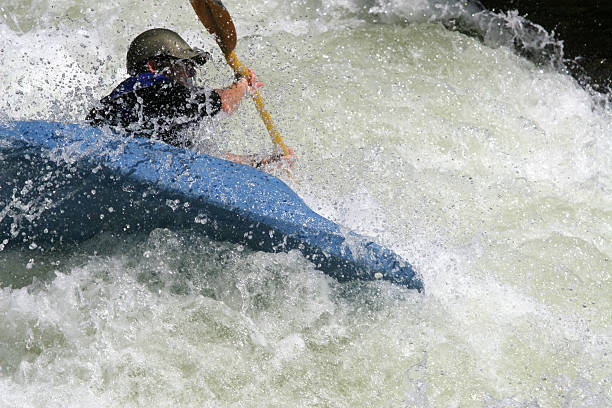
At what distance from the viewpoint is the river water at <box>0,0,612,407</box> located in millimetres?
1574

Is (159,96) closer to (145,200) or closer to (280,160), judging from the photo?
(145,200)

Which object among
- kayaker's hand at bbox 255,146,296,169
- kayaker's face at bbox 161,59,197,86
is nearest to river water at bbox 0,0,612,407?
kayaker's hand at bbox 255,146,296,169

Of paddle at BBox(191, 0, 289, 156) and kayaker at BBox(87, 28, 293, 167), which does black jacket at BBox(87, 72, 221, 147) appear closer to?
kayaker at BBox(87, 28, 293, 167)

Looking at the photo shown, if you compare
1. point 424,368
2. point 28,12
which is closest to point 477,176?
point 424,368

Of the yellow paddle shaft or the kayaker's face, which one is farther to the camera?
the yellow paddle shaft

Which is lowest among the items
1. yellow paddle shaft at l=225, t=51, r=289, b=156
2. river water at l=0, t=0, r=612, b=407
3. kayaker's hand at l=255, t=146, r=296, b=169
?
river water at l=0, t=0, r=612, b=407

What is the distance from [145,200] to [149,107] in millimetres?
282

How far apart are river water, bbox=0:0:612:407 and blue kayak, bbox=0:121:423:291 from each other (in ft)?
0.16

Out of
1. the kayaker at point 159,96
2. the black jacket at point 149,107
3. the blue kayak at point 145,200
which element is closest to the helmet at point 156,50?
the kayaker at point 159,96

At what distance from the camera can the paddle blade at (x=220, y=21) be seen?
2.32 meters

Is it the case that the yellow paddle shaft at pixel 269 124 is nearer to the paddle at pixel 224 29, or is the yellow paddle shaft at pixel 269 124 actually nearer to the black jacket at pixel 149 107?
the paddle at pixel 224 29

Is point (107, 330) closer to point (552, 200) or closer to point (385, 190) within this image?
point (385, 190)

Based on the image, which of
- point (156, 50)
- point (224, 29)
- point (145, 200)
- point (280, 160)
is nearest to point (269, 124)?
point (280, 160)

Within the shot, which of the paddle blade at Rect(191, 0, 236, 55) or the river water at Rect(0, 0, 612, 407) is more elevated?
the paddle blade at Rect(191, 0, 236, 55)
